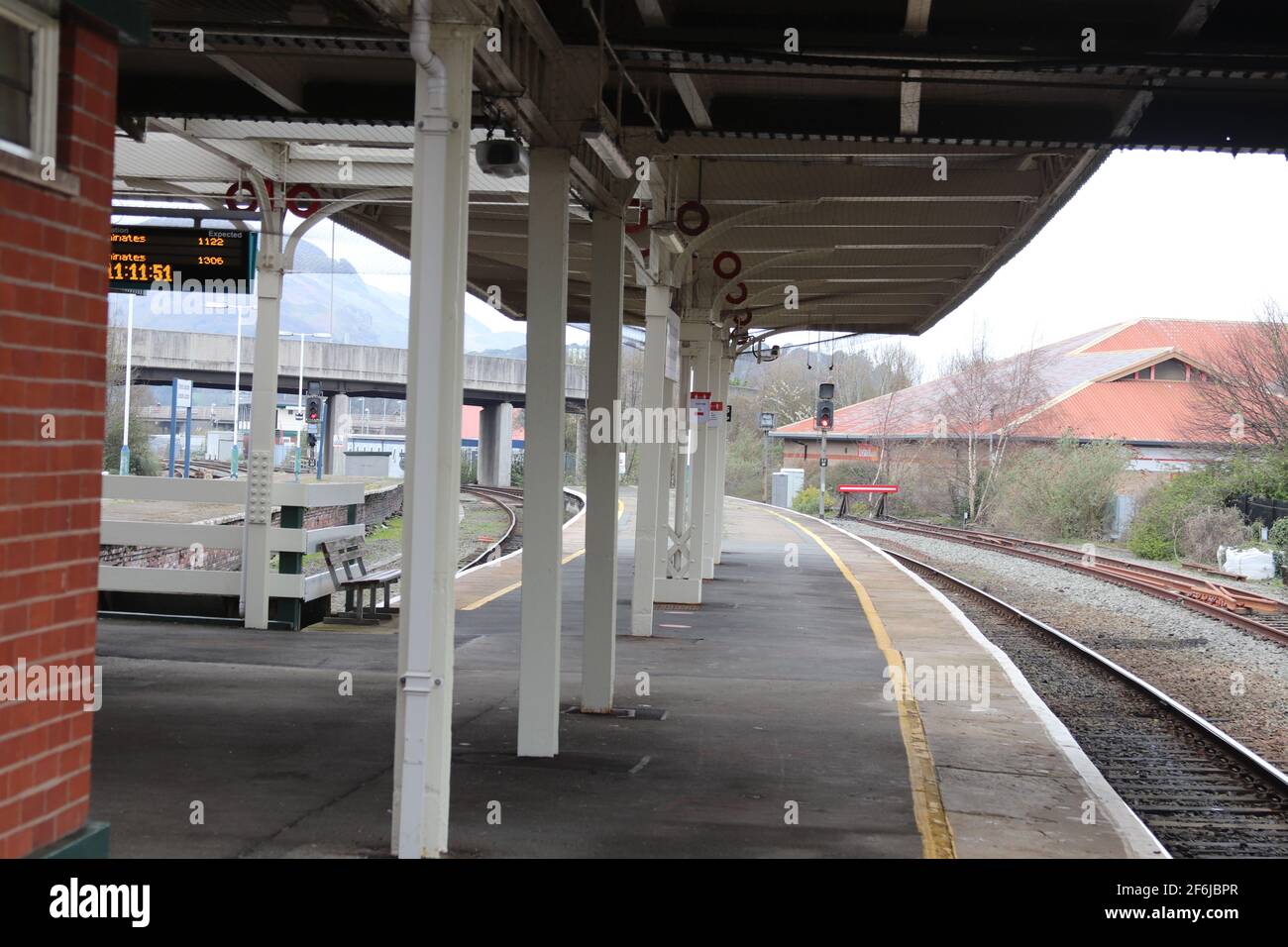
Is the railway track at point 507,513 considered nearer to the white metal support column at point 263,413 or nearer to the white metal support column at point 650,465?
the white metal support column at point 650,465

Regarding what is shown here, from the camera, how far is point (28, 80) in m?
3.55

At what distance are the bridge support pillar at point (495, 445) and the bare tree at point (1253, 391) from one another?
36.3m

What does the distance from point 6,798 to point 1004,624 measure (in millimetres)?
17001

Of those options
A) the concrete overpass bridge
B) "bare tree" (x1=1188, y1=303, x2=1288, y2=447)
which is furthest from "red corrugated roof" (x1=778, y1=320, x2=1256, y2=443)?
the concrete overpass bridge

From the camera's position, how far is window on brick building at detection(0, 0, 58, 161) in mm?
3449

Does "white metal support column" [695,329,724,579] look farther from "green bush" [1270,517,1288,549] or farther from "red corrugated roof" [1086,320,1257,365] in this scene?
"red corrugated roof" [1086,320,1257,365]

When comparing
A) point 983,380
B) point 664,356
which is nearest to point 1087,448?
point 983,380

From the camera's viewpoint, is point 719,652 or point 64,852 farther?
point 719,652

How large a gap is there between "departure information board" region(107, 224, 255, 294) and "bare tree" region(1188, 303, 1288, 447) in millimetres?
25918

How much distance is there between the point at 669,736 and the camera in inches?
375

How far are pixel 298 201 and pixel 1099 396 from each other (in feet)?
164

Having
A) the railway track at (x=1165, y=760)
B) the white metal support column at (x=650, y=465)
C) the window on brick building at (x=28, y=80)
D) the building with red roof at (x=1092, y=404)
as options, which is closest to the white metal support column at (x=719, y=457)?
the white metal support column at (x=650, y=465)

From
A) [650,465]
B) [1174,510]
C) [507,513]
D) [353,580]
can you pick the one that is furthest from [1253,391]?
[353,580]

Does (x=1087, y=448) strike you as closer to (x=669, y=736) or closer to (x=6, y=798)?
(x=669, y=736)
